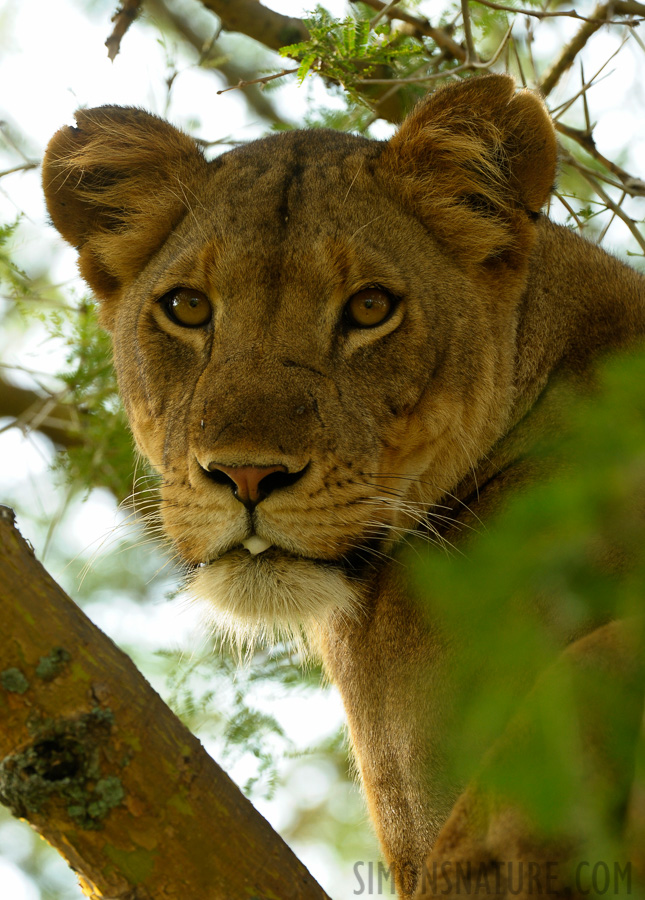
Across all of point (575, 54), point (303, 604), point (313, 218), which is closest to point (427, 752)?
point (303, 604)

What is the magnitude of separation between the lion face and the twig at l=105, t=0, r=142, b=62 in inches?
27.4

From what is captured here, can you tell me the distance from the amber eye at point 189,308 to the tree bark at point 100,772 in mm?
2172

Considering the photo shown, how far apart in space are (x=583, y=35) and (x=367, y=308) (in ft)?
9.39

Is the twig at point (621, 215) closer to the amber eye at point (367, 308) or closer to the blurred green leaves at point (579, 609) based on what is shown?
the amber eye at point (367, 308)

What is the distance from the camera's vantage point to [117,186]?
5.52m

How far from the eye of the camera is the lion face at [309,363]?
4066 mm

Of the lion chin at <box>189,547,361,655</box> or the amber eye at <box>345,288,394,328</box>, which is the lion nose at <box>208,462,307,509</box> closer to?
the lion chin at <box>189,547,361,655</box>

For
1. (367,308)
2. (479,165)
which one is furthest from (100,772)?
(479,165)

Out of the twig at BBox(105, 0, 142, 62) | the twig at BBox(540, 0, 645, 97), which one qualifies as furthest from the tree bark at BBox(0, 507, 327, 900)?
the twig at BBox(540, 0, 645, 97)

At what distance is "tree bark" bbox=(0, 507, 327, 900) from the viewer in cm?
270

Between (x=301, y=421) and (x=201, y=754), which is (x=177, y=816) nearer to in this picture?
(x=201, y=754)

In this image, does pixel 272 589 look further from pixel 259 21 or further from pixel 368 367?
pixel 259 21

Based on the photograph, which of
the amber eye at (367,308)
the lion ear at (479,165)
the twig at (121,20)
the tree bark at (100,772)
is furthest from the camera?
the twig at (121,20)

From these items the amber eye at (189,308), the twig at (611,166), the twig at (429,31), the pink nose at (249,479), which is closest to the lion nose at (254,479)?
the pink nose at (249,479)
